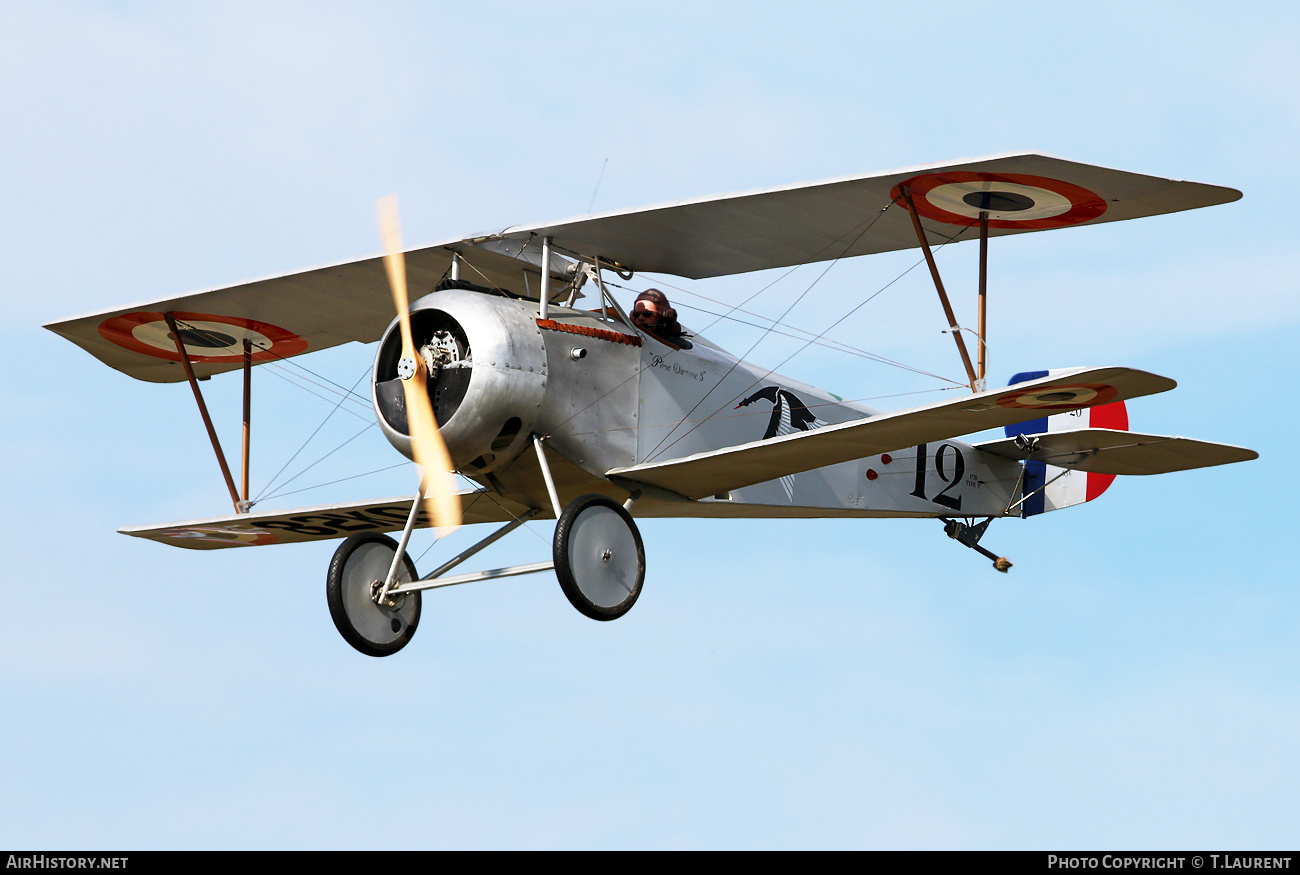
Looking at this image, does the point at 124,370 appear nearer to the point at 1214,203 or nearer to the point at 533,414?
the point at 533,414

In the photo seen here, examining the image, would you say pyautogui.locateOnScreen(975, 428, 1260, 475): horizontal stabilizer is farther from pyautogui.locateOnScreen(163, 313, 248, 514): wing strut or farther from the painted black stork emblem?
pyautogui.locateOnScreen(163, 313, 248, 514): wing strut

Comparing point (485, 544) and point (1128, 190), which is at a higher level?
point (1128, 190)

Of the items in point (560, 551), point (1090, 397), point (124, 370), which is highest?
point (124, 370)

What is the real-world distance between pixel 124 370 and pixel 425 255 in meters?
3.85

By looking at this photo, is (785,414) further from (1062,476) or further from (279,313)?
(279,313)

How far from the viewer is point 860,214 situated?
39.8 ft

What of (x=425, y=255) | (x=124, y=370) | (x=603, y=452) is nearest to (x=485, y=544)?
(x=603, y=452)

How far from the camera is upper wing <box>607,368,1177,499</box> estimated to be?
10.9m

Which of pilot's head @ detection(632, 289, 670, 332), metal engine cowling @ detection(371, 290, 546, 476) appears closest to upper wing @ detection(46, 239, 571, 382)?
pilot's head @ detection(632, 289, 670, 332)

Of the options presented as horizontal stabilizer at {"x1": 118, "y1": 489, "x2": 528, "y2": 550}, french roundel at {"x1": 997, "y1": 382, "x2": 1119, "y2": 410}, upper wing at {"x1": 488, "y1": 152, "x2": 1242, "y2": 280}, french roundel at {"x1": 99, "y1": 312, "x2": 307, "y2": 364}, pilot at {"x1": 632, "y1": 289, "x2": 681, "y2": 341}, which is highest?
upper wing at {"x1": 488, "y1": 152, "x2": 1242, "y2": 280}

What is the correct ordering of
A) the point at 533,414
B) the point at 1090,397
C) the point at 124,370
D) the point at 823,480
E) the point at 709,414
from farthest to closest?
the point at 124,370, the point at 823,480, the point at 709,414, the point at 533,414, the point at 1090,397

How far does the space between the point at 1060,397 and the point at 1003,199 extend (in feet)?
5.18

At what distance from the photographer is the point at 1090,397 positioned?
11.1 meters

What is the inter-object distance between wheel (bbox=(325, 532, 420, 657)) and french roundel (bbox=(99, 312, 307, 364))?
289cm
